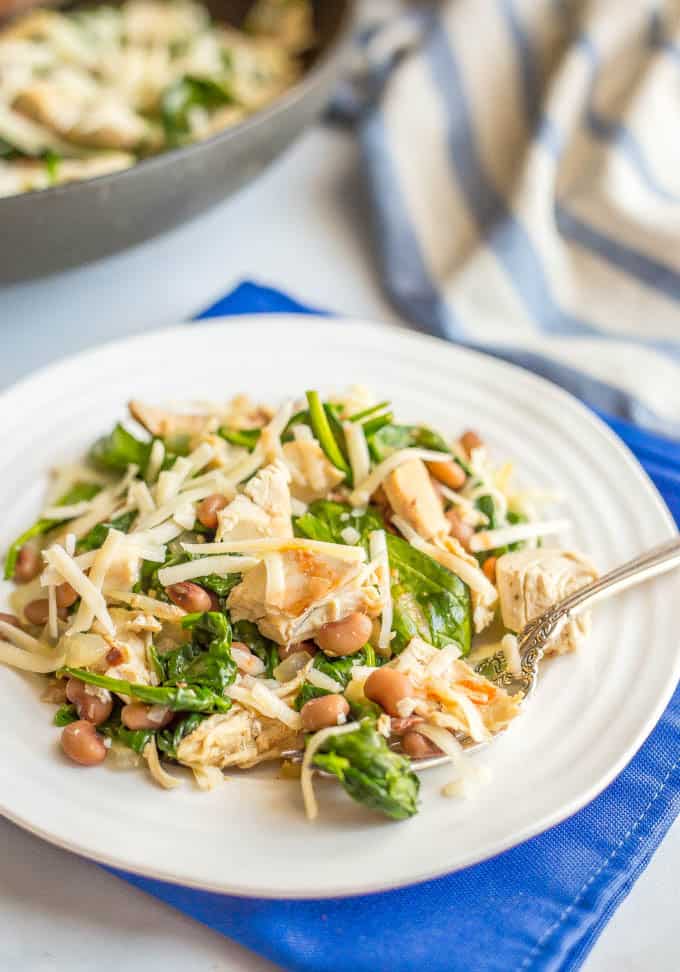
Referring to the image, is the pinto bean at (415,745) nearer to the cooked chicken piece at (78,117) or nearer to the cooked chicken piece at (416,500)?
the cooked chicken piece at (416,500)

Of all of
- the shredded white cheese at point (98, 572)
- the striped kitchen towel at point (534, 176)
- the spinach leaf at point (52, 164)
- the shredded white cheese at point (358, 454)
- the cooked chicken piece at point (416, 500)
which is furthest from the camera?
the striped kitchen towel at point (534, 176)

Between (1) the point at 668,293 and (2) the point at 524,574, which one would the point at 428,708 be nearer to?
(2) the point at 524,574

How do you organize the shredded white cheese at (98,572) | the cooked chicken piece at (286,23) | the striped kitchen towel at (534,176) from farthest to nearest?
1. the cooked chicken piece at (286,23)
2. the striped kitchen towel at (534,176)
3. the shredded white cheese at (98,572)

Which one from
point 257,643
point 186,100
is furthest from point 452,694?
point 186,100

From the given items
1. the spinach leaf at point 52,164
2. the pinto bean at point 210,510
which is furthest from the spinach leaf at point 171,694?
the spinach leaf at point 52,164

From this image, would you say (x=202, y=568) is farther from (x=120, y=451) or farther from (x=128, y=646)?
(x=120, y=451)

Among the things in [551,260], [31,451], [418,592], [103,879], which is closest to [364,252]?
[551,260]

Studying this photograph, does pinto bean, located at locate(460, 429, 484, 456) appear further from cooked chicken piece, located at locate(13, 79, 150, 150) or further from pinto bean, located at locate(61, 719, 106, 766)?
cooked chicken piece, located at locate(13, 79, 150, 150)
